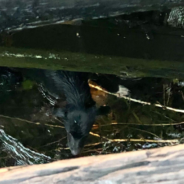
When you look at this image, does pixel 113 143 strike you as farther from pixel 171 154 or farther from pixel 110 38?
pixel 171 154

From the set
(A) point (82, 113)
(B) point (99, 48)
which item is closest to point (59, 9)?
(B) point (99, 48)

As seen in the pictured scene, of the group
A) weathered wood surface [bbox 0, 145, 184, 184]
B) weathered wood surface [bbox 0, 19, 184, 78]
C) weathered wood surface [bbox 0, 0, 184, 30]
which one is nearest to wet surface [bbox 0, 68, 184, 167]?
weathered wood surface [bbox 0, 19, 184, 78]

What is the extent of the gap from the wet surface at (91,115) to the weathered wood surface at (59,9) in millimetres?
1325

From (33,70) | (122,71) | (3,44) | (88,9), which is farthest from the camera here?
(33,70)

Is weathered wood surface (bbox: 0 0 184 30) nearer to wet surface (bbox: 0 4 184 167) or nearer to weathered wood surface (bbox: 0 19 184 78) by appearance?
weathered wood surface (bbox: 0 19 184 78)

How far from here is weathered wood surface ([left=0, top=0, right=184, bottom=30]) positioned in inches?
32.6

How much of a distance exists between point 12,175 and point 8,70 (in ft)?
5.46

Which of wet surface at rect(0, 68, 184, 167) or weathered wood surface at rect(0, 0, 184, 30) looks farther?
wet surface at rect(0, 68, 184, 167)

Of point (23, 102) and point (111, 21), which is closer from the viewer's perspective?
point (111, 21)

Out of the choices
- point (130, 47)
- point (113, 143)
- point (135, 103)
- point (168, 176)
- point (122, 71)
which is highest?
point (130, 47)

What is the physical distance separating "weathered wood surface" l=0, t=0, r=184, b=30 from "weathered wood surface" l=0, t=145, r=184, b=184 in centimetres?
47

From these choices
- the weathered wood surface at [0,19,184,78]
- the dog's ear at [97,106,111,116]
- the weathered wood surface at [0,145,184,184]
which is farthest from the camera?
the dog's ear at [97,106,111,116]

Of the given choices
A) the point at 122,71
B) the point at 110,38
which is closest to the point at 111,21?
the point at 110,38

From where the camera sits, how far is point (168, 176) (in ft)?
2.50
